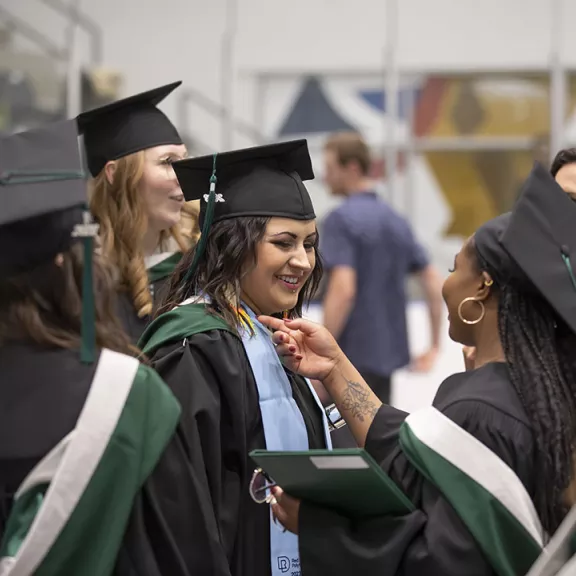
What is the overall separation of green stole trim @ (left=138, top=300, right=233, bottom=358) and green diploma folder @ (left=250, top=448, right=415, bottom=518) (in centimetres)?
43

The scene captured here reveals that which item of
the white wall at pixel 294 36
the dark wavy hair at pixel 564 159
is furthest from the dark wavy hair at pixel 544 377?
the white wall at pixel 294 36

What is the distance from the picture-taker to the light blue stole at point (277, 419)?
2.57 meters

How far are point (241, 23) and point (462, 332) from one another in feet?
26.1

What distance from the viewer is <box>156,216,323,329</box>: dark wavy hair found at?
8.80 feet

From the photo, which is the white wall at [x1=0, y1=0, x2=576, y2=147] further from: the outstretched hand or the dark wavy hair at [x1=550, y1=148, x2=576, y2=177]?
the outstretched hand

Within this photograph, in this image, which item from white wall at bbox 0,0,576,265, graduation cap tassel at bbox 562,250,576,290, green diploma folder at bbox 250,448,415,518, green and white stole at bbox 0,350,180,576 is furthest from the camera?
white wall at bbox 0,0,576,265

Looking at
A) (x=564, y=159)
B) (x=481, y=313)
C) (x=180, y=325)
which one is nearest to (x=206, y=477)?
(x=180, y=325)

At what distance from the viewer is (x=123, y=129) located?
11.8 ft

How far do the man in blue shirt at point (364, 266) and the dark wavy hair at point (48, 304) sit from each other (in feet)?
12.8

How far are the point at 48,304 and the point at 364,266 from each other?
4068 mm

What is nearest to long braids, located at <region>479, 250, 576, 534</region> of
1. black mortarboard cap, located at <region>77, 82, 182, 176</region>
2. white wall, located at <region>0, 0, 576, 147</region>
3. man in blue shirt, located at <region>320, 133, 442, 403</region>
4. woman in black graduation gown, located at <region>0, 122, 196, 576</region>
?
woman in black graduation gown, located at <region>0, 122, 196, 576</region>

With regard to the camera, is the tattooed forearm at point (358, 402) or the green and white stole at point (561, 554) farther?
the tattooed forearm at point (358, 402)

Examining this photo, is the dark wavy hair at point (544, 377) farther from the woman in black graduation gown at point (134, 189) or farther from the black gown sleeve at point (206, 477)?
the woman in black graduation gown at point (134, 189)

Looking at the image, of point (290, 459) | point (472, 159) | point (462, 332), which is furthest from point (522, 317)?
point (472, 159)
